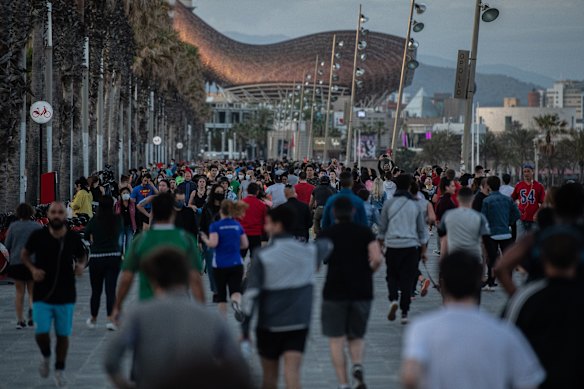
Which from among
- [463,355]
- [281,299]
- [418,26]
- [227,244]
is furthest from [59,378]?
[418,26]

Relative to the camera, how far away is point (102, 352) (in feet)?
38.0

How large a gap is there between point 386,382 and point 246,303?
2.59 meters

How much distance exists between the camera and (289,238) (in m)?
7.90

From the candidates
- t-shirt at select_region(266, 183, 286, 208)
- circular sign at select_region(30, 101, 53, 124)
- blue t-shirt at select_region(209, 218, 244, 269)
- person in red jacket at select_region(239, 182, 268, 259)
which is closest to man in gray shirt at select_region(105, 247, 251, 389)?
blue t-shirt at select_region(209, 218, 244, 269)

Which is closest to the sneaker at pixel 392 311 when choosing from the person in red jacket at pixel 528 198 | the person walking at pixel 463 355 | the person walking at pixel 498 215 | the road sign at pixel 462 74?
the person walking at pixel 498 215

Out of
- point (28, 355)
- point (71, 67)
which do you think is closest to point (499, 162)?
point (71, 67)

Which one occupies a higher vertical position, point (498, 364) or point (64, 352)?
point (498, 364)

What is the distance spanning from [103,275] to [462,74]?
16.9 metres

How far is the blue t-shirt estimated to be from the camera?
11922 millimetres

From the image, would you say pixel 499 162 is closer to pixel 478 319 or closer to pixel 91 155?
pixel 91 155

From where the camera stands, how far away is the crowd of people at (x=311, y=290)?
485 cm

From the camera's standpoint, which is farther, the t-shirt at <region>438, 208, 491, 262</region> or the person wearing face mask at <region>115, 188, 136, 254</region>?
the person wearing face mask at <region>115, 188, 136, 254</region>

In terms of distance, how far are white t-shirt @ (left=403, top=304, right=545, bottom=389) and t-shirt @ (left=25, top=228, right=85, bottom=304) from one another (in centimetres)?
534

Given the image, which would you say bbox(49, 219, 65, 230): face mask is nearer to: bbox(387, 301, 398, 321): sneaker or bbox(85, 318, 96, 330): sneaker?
bbox(85, 318, 96, 330): sneaker
